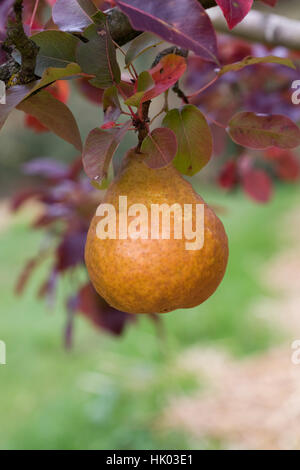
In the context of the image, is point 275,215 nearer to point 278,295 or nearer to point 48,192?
point 278,295

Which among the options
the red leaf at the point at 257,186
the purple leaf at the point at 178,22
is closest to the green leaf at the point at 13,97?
the purple leaf at the point at 178,22

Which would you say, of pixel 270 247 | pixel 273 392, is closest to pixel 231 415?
pixel 273 392

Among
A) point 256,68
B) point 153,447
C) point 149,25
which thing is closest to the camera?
point 149,25

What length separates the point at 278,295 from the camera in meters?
3.15

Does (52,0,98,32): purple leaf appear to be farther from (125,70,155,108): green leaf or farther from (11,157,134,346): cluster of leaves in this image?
(11,157,134,346): cluster of leaves

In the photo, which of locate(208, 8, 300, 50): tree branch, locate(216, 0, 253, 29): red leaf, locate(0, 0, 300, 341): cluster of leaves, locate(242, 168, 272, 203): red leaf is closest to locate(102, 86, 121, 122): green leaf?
locate(0, 0, 300, 341): cluster of leaves

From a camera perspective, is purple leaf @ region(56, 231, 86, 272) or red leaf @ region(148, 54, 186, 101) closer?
red leaf @ region(148, 54, 186, 101)

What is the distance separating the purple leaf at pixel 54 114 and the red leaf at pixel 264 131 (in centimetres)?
15

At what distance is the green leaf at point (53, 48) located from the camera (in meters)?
0.44

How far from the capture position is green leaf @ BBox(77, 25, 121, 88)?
0.43 metres

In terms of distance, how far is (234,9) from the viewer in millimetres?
413

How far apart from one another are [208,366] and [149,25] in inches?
81.1

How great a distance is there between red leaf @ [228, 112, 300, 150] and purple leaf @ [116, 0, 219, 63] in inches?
5.9

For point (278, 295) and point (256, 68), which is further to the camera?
point (278, 295)
